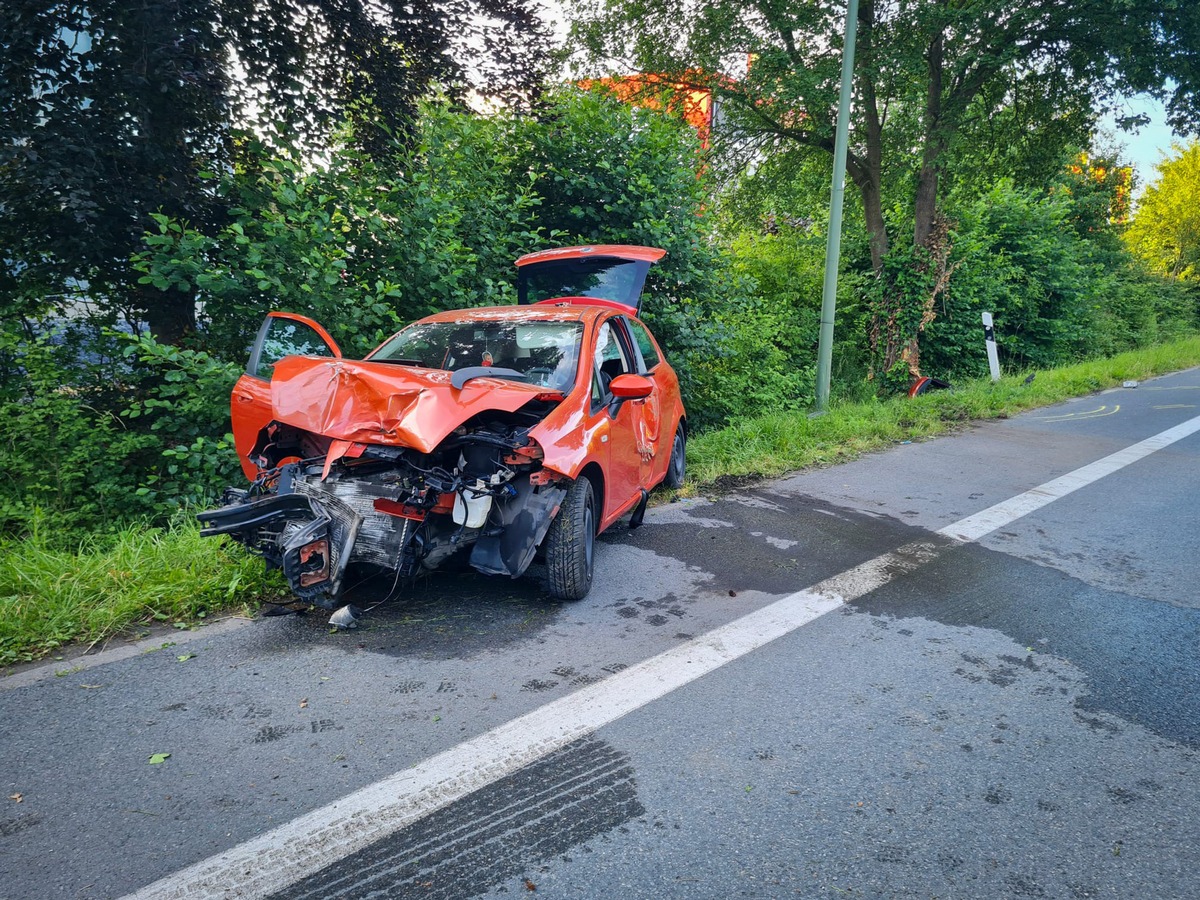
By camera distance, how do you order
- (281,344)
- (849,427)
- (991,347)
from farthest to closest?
(991,347) < (849,427) < (281,344)

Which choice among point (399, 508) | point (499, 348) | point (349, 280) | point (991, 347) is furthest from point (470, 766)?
point (991, 347)

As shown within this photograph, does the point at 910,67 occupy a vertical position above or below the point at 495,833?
above

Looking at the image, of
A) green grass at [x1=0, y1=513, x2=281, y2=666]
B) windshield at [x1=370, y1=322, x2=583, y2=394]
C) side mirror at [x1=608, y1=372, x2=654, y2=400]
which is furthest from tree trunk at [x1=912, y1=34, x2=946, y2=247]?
green grass at [x1=0, y1=513, x2=281, y2=666]

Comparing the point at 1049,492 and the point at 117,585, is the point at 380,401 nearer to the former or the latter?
the point at 117,585

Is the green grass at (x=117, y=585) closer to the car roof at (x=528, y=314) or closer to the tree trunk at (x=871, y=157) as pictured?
the car roof at (x=528, y=314)

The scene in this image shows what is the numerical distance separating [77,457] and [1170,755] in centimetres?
693

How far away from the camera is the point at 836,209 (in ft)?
33.2

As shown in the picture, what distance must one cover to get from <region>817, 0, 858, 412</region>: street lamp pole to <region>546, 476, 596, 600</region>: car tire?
6.88m

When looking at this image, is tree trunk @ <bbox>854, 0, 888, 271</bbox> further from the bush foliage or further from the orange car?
the orange car

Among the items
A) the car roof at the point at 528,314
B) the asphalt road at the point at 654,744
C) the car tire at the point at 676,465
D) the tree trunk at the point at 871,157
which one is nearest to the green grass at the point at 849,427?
the car tire at the point at 676,465

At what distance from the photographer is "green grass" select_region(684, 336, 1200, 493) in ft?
25.6

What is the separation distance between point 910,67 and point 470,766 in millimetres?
13361

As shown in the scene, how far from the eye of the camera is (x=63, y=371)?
19.7 ft

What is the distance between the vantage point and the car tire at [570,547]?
13.7 ft
